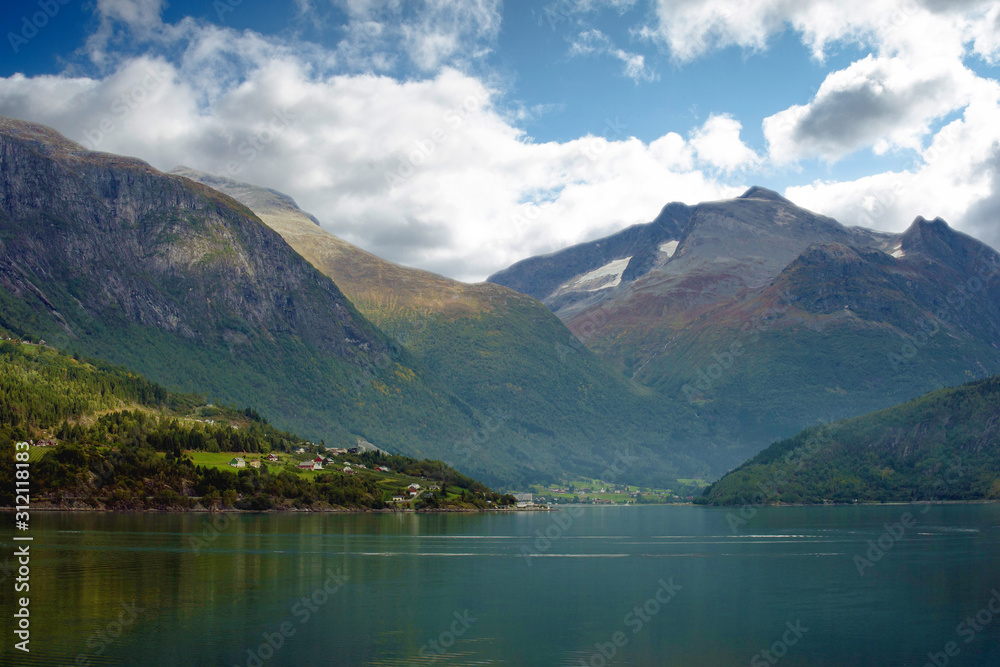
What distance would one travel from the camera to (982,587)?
271 feet

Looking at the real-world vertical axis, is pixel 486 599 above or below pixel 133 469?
below

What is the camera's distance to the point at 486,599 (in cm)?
7556

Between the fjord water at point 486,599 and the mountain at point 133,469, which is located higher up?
the mountain at point 133,469

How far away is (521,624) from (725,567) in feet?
145

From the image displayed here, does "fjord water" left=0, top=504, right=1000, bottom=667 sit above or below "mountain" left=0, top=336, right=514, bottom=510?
below

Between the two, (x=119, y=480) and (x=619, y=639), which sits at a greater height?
(x=119, y=480)

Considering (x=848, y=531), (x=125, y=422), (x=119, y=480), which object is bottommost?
(x=848, y=531)

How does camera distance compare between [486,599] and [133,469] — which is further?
[133,469]

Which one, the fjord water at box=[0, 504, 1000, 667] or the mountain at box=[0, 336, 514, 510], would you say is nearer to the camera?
the fjord water at box=[0, 504, 1000, 667]

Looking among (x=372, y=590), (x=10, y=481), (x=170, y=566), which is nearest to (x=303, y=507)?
(x=10, y=481)

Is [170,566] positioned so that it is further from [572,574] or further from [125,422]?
[125,422]

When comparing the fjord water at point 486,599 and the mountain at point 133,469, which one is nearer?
the fjord water at point 486,599

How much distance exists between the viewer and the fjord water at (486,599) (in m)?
55.1

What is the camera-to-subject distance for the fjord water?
55.1 m
